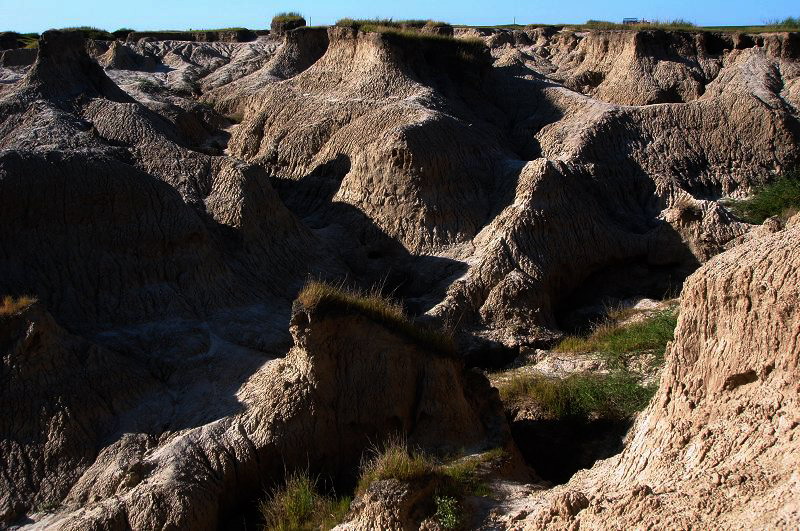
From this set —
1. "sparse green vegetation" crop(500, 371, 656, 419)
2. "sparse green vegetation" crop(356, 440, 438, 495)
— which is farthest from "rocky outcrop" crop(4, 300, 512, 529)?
"sparse green vegetation" crop(356, 440, 438, 495)

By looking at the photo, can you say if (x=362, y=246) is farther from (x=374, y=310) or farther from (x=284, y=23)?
(x=284, y=23)

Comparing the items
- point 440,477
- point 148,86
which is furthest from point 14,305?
point 148,86

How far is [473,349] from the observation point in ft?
47.2

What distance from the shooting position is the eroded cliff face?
7.62 m

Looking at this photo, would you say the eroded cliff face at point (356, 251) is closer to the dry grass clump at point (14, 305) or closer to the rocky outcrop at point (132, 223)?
the rocky outcrop at point (132, 223)

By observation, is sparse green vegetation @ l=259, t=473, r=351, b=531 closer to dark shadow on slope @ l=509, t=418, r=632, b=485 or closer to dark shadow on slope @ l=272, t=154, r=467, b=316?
dark shadow on slope @ l=509, t=418, r=632, b=485

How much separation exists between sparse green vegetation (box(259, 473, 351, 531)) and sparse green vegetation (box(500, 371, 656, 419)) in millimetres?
3288

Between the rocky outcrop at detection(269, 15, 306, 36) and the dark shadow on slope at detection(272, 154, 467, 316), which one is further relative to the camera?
the rocky outcrop at detection(269, 15, 306, 36)

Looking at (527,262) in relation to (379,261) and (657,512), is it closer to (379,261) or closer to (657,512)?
(379,261)

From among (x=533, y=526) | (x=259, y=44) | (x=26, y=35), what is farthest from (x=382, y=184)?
(x=26, y=35)

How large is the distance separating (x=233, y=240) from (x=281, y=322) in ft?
6.35

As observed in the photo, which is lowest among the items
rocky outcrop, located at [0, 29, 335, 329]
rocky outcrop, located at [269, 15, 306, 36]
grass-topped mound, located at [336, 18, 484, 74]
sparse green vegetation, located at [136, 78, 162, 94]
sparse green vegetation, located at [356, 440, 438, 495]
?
sparse green vegetation, located at [356, 440, 438, 495]

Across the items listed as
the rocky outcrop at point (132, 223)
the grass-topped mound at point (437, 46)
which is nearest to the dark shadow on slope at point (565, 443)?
the rocky outcrop at point (132, 223)

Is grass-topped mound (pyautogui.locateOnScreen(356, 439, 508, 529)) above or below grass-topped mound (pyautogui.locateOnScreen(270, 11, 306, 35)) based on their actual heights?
below
